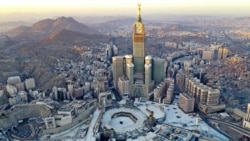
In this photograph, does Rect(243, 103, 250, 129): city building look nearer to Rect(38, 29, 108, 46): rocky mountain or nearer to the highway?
the highway

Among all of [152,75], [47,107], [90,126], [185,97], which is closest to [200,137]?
[185,97]

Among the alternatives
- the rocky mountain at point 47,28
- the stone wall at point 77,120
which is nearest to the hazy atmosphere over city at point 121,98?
the stone wall at point 77,120

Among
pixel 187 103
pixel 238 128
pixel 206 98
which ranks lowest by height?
pixel 238 128

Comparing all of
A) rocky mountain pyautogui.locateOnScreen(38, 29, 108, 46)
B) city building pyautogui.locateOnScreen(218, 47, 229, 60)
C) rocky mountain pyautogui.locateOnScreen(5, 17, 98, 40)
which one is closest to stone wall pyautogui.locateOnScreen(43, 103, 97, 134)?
rocky mountain pyautogui.locateOnScreen(38, 29, 108, 46)

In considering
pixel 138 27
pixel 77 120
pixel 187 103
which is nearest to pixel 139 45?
pixel 138 27

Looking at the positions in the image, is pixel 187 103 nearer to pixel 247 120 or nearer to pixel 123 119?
pixel 247 120

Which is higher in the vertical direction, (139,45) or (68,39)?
(139,45)

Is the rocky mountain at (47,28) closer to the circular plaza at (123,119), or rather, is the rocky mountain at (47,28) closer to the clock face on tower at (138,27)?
the clock face on tower at (138,27)
